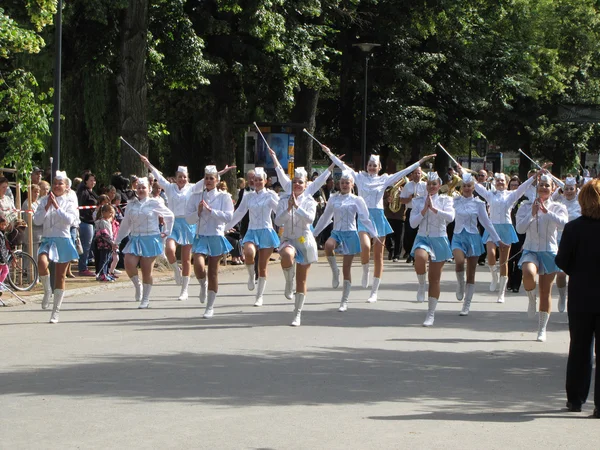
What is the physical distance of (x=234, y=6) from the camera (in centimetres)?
2747

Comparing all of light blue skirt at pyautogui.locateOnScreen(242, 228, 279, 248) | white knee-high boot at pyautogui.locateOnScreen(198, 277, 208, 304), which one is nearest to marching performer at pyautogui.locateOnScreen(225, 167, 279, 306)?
light blue skirt at pyautogui.locateOnScreen(242, 228, 279, 248)

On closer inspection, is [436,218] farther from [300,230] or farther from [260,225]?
[260,225]

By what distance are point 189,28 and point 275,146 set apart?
5096mm

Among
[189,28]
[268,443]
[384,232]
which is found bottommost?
[268,443]

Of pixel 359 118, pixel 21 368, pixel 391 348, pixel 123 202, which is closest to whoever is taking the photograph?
pixel 21 368

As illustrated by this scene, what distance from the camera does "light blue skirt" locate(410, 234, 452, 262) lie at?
15.3 m

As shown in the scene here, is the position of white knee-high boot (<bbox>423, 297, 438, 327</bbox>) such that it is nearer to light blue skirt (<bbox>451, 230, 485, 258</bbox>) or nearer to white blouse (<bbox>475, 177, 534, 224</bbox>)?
light blue skirt (<bbox>451, 230, 485, 258</bbox>)

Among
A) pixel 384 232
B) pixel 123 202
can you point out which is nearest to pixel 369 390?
pixel 384 232

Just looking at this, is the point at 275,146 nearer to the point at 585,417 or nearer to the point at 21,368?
the point at 21,368

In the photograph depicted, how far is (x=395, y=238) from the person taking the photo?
29.1 m

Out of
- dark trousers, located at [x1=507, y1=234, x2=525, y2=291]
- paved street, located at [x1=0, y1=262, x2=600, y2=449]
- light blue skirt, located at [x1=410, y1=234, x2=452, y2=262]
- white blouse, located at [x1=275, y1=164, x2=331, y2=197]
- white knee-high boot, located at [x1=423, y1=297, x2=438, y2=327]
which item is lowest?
paved street, located at [x1=0, y1=262, x2=600, y2=449]

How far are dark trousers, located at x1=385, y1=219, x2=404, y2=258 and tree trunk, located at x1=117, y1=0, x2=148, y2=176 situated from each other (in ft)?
23.8

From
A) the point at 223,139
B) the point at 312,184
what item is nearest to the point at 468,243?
the point at 312,184

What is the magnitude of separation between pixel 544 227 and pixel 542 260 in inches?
16.0
